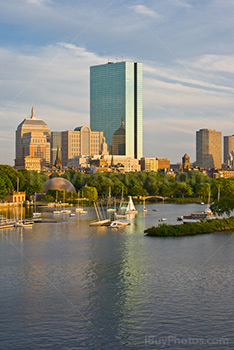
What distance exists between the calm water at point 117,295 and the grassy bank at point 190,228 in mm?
6834

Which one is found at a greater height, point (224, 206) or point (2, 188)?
point (2, 188)

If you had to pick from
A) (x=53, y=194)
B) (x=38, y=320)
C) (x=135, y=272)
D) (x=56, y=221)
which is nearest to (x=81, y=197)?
(x=53, y=194)

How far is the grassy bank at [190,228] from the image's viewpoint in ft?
269

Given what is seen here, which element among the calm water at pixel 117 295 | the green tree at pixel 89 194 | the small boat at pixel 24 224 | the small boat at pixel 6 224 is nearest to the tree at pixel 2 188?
the green tree at pixel 89 194

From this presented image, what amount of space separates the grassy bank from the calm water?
22.4ft

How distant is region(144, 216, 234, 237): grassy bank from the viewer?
269 ft

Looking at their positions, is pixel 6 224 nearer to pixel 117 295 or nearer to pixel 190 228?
pixel 190 228

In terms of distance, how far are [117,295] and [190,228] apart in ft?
137

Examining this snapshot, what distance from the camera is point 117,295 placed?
1784 inches

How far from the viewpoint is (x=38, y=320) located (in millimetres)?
38812

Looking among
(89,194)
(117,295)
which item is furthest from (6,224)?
(89,194)

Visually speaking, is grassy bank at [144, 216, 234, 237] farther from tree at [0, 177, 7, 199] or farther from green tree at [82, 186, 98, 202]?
green tree at [82, 186, 98, 202]

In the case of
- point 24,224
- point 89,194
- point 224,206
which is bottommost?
point 24,224

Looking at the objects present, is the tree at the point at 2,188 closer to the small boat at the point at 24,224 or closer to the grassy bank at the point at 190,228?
the small boat at the point at 24,224
